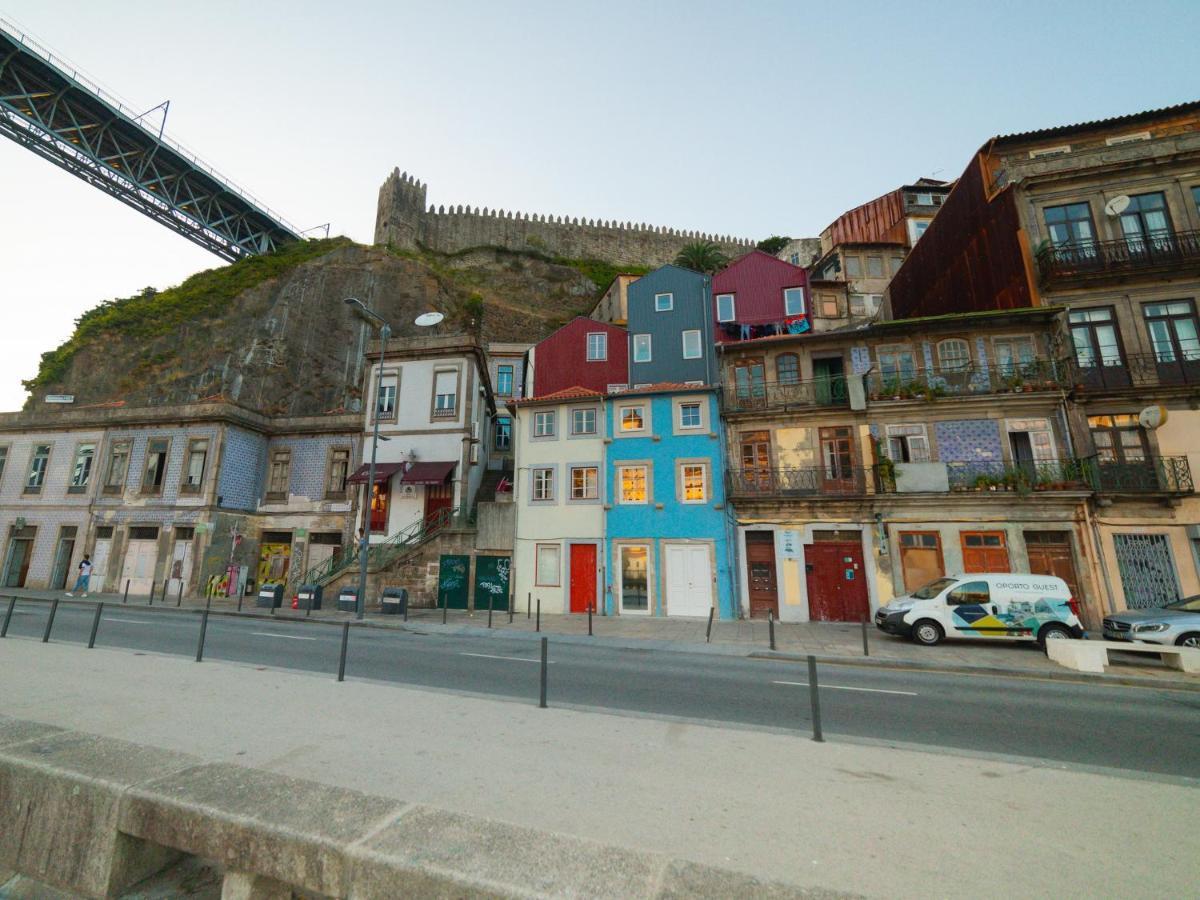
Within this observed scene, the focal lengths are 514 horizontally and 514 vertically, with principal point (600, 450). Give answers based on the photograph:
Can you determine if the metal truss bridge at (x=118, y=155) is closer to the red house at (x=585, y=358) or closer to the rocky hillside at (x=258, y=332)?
the rocky hillside at (x=258, y=332)

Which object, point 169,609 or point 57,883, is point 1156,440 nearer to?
point 57,883

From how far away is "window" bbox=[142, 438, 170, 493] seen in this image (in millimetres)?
27469

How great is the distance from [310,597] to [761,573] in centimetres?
1845

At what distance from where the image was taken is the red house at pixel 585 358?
28.8 metres

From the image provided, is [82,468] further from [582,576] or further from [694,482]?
[694,482]

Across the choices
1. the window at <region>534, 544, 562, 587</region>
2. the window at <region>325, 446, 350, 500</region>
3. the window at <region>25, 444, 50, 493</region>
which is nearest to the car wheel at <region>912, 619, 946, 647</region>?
the window at <region>534, 544, 562, 587</region>

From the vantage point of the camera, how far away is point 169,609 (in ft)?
65.9

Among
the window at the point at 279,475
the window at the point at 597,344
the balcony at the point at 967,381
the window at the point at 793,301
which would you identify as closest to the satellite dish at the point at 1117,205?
the balcony at the point at 967,381

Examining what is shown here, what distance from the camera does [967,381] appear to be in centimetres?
2131

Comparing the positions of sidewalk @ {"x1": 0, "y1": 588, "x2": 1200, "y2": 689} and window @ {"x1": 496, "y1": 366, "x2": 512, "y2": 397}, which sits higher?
window @ {"x1": 496, "y1": 366, "x2": 512, "y2": 397}

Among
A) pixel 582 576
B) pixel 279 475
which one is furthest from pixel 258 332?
pixel 582 576

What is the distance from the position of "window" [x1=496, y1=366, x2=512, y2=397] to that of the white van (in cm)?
3106

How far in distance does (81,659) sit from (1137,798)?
15094 mm

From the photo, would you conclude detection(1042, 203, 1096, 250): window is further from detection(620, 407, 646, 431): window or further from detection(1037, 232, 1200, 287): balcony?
detection(620, 407, 646, 431): window
